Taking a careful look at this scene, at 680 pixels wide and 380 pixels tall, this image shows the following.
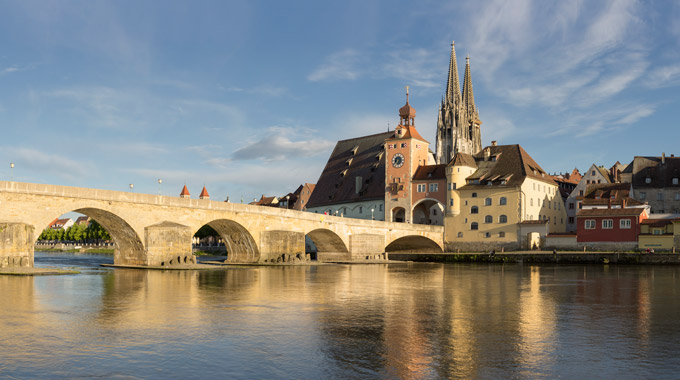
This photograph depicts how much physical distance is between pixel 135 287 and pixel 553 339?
20.7 metres

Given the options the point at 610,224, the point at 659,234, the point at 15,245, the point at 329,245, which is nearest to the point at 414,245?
the point at 329,245

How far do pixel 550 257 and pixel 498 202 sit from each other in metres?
13.6

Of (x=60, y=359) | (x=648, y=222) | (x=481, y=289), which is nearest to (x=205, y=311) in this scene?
(x=60, y=359)

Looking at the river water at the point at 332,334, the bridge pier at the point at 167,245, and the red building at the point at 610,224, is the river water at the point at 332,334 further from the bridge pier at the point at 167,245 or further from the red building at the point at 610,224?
the red building at the point at 610,224

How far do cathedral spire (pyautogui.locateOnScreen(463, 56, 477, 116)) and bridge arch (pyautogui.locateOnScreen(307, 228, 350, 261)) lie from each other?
89.3m

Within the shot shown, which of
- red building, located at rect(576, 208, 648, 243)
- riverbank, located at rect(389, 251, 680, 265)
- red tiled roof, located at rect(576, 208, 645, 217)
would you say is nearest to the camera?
riverbank, located at rect(389, 251, 680, 265)

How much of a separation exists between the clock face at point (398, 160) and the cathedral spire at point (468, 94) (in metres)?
68.7

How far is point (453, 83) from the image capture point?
152m

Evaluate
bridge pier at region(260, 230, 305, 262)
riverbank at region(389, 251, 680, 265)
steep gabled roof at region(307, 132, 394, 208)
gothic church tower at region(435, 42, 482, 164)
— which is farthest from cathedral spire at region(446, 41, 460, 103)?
bridge pier at region(260, 230, 305, 262)

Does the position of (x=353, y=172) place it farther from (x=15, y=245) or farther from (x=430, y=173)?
(x=15, y=245)

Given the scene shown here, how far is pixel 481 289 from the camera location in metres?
32.2

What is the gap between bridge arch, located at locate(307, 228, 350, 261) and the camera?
6962 cm

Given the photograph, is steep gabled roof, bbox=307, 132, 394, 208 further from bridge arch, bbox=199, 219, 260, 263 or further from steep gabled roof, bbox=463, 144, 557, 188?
bridge arch, bbox=199, 219, 260, 263

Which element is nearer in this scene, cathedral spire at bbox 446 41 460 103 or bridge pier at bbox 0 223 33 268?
bridge pier at bbox 0 223 33 268
